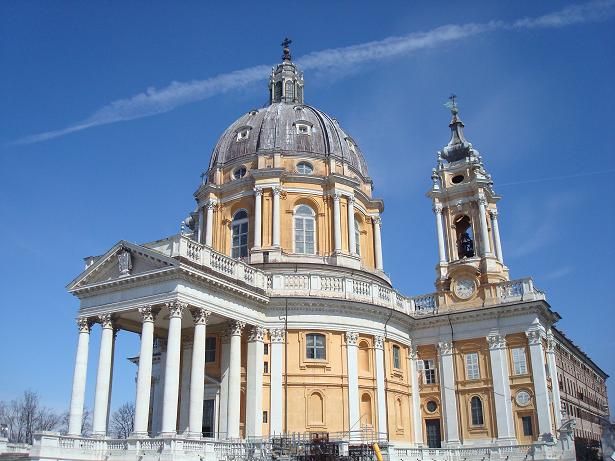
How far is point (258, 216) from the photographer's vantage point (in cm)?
3762

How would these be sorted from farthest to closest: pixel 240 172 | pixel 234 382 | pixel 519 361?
pixel 240 172, pixel 519 361, pixel 234 382

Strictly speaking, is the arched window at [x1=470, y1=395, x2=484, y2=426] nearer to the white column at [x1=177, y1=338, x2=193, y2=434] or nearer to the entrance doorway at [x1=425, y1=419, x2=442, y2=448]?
the entrance doorway at [x1=425, y1=419, x2=442, y2=448]

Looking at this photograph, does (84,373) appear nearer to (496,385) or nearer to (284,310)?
(284,310)

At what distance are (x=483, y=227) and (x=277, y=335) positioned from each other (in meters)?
14.2

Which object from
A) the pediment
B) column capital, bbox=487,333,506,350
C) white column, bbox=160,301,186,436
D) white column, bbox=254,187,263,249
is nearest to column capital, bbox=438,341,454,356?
column capital, bbox=487,333,506,350

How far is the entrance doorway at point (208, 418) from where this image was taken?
101 ft

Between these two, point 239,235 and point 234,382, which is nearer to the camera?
point 234,382

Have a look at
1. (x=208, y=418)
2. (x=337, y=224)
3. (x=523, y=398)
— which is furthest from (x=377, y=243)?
(x=208, y=418)

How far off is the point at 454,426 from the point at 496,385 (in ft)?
10.5

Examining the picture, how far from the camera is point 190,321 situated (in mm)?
30938

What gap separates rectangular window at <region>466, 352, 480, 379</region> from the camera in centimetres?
3450

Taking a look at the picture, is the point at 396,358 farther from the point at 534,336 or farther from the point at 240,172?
the point at 240,172

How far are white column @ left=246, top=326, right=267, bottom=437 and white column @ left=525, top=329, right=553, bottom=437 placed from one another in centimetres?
1378

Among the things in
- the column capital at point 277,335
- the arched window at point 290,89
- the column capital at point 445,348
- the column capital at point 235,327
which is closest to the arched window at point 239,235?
the column capital at point 277,335
